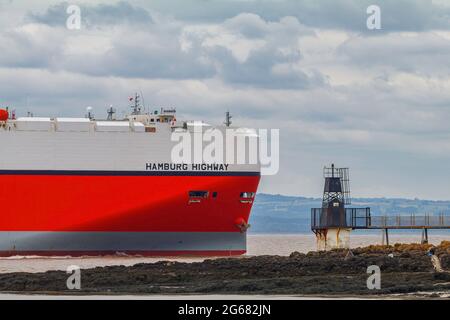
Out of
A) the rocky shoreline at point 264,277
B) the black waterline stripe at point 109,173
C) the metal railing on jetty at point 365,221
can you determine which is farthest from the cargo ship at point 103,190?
the rocky shoreline at point 264,277

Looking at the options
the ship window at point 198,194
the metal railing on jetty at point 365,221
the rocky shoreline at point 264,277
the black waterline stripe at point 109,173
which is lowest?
A: the rocky shoreline at point 264,277

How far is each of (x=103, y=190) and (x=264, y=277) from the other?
19.3 m

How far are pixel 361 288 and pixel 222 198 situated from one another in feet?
81.2

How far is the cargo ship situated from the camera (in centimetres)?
5809

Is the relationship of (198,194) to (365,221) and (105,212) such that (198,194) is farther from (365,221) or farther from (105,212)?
(365,221)

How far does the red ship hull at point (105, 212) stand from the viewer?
5834 cm

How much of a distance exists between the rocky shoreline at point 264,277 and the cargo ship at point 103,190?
43.1ft

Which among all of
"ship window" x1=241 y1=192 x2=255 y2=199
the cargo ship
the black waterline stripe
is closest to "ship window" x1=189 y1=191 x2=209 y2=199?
the cargo ship

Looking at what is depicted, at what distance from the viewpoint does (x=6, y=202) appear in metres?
58.4

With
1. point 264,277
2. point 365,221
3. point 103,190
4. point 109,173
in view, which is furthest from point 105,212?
point 264,277

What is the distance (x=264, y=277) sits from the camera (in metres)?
40.9

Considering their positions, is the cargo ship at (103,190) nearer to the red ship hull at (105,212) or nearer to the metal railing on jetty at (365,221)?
the red ship hull at (105,212)

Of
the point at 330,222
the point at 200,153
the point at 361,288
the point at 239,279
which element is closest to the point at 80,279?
the point at 239,279
